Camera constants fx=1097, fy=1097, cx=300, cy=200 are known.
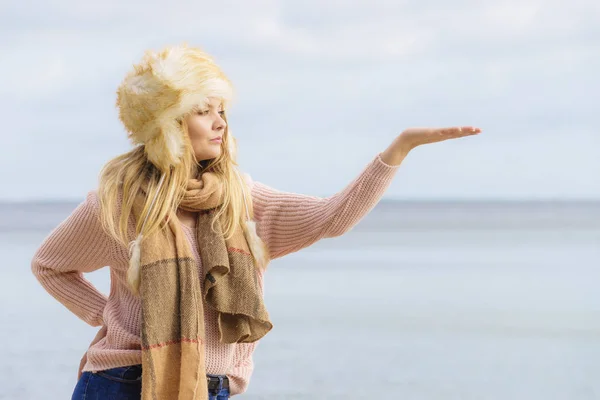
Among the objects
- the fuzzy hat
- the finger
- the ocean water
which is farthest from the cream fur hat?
the ocean water

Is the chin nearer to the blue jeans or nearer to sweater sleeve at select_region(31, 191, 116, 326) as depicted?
sweater sleeve at select_region(31, 191, 116, 326)

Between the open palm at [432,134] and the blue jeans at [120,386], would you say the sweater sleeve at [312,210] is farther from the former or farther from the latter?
the blue jeans at [120,386]

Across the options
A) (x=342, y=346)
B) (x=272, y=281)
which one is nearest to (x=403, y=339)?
(x=342, y=346)

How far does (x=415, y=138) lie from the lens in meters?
2.42

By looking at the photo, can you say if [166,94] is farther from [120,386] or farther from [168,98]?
[120,386]

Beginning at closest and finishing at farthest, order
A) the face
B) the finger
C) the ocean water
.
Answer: the finger → the face → the ocean water

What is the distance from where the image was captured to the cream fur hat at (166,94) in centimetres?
259

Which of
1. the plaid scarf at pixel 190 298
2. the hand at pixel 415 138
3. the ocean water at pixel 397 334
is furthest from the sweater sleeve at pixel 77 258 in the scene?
the ocean water at pixel 397 334

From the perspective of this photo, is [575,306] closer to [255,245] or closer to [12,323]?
[12,323]

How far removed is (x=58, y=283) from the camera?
2861 mm

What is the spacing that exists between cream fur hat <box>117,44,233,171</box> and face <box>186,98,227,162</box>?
22 millimetres

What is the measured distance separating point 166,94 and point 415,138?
61 centimetres

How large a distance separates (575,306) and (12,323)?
4.21 metres

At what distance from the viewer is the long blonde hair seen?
2566 millimetres
